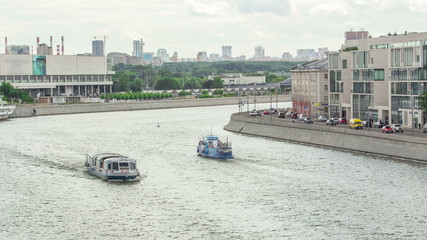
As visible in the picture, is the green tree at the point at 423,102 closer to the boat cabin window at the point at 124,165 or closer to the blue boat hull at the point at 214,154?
the blue boat hull at the point at 214,154

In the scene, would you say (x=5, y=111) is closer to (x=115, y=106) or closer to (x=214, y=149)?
(x=115, y=106)

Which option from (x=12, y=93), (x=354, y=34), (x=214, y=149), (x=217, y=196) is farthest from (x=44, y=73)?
(x=217, y=196)

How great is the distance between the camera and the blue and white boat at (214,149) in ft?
229

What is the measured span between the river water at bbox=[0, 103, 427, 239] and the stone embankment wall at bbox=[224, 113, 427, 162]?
4.61 feet

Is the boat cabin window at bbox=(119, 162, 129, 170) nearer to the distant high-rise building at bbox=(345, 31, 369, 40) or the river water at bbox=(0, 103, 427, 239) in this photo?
the river water at bbox=(0, 103, 427, 239)

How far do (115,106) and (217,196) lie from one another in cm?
11199

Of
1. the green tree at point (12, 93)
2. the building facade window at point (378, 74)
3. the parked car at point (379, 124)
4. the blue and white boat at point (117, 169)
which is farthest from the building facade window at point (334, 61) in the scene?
the green tree at point (12, 93)

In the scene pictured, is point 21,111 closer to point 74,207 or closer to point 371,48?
point 371,48

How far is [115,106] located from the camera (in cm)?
16162

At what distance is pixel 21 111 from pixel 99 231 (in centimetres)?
10081

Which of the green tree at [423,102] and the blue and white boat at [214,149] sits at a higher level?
the green tree at [423,102]

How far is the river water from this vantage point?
42.8m

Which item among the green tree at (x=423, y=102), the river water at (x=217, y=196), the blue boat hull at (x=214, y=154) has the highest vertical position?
the green tree at (x=423, y=102)

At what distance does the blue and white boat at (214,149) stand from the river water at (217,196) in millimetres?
1021
